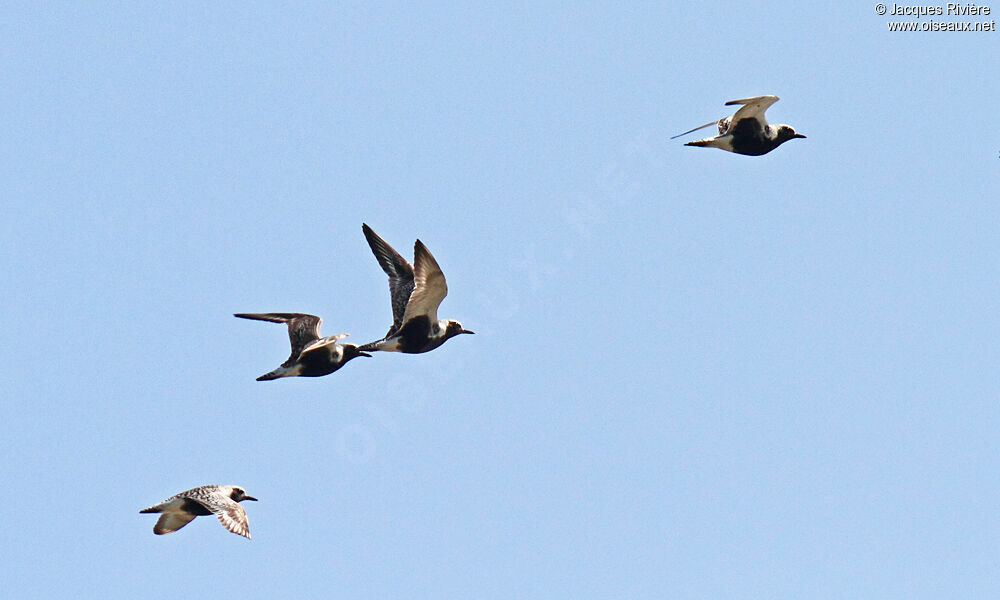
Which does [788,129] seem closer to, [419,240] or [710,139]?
[710,139]

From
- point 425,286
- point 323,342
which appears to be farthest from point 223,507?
point 425,286

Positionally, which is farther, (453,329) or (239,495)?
(453,329)

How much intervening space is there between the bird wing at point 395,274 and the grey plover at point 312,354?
1340mm

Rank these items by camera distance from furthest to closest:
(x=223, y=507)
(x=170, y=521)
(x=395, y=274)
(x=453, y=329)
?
1. (x=395, y=274)
2. (x=453, y=329)
3. (x=170, y=521)
4. (x=223, y=507)

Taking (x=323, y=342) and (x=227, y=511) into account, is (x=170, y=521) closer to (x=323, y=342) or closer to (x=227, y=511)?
(x=227, y=511)

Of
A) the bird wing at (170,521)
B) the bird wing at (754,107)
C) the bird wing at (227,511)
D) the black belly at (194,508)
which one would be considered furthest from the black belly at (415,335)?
the bird wing at (754,107)

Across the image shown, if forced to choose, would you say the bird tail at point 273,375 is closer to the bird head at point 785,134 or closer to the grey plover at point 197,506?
the grey plover at point 197,506

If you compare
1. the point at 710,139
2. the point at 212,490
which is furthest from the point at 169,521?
the point at 710,139

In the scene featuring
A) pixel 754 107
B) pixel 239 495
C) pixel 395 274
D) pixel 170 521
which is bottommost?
pixel 170 521

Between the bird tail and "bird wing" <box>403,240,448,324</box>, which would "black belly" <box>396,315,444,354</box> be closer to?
"bird wing" <box>403,240,448,324</box>

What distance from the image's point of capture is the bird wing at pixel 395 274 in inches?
1451

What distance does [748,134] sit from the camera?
3831 centimetres

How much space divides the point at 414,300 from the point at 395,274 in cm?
267

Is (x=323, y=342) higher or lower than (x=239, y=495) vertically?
higher
